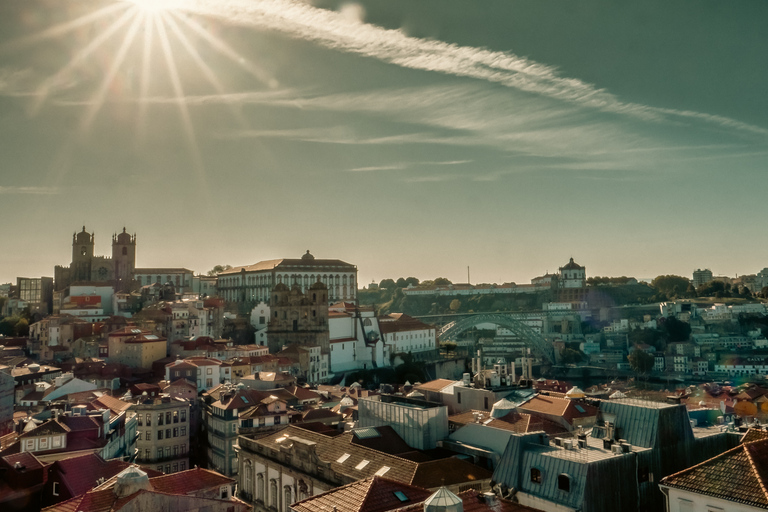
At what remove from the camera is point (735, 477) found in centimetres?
850

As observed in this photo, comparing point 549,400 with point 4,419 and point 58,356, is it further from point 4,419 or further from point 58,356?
point 58,356

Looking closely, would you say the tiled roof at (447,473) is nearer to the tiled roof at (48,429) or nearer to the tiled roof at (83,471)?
the tiled roof at (83,471)

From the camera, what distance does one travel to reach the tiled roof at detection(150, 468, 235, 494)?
13.7 metres

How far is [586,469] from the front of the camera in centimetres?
1077

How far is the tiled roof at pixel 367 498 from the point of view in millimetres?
10336

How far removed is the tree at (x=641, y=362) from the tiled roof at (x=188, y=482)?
66573mm

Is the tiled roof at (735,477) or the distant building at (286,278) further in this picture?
the distant building at (286,278)

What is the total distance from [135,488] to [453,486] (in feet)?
19.7

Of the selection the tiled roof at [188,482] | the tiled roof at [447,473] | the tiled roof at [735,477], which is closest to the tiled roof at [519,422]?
the tiled roof at [447,473]

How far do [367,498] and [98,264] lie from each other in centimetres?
6468

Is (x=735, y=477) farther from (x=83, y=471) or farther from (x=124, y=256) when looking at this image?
(x=124, y=256)

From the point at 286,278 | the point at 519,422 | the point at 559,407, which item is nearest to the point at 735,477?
the point at 519,422

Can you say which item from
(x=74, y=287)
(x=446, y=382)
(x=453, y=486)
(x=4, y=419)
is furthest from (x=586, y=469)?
Result: (x=74, y=287)

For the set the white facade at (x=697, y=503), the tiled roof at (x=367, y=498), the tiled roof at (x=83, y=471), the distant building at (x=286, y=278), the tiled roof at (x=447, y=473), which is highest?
the distant building at (x=286, y=278)
